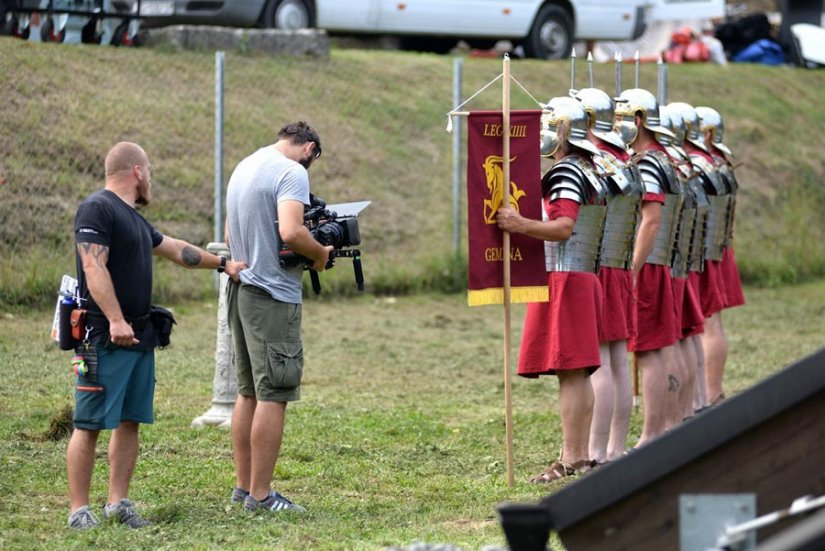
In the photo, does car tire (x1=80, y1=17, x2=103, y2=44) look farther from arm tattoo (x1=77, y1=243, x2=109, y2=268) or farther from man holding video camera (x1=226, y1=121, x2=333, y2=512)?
arm tattoo (x1=77, y1=243, x2=109, y2=268)

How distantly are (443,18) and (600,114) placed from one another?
12.8 metres

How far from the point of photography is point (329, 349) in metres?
12.3

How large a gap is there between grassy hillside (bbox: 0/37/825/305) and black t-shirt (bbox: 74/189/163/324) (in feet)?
21.7

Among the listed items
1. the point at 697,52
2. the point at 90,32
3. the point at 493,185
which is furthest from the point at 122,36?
the point at 697,52

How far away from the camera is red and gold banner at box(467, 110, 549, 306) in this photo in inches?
286

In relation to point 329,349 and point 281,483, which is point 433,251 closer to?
point 329,349

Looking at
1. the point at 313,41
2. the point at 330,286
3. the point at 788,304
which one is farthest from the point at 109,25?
the point at 788,304

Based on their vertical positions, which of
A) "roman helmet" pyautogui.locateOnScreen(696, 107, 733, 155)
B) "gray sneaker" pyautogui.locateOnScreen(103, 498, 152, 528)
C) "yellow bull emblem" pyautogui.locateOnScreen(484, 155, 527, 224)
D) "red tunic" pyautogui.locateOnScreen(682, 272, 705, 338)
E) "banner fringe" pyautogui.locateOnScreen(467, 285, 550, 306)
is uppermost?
"roman helmet" pyautogui.locateOnScreen(696, 107, 733, 155)

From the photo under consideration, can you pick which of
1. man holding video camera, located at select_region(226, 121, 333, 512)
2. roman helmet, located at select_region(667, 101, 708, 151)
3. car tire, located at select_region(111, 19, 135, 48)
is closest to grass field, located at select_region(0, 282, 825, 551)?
man holding video camera, located at select_region(226, 121, 333, 512)

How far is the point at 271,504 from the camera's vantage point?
6.70 meters

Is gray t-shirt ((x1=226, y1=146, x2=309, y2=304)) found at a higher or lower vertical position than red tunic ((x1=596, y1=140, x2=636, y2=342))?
higher

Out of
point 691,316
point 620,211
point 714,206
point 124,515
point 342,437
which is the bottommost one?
point 342,437

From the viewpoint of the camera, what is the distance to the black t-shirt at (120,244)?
6223mm

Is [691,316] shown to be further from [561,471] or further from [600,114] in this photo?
[561,471]
